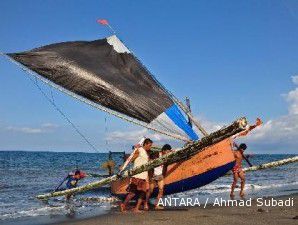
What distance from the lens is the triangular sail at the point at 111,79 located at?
1396 cm

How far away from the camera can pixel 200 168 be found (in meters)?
12.8

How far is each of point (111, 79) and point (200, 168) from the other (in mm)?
4745

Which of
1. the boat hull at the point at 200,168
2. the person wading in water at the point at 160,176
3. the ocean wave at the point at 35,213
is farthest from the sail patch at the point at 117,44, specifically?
the ocean wave at the point at 35,213

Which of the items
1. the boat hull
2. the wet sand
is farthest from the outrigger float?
the wet sand

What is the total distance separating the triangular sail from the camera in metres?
14.0

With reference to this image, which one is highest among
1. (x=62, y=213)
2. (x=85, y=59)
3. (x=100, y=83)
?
(x=85, y=59)

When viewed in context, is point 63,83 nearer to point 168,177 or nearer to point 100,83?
point 100,83

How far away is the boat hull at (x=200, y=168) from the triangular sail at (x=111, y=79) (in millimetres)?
1207

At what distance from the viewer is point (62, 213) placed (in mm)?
12953

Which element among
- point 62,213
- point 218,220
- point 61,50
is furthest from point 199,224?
point 61,50

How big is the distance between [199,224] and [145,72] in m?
8.24

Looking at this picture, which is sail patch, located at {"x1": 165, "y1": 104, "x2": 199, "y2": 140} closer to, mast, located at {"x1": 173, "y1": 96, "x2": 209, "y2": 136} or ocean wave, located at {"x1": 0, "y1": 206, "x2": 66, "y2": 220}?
mast, located at {"x1": 173, "y1": 96, "x2": 209, "y2": 136}

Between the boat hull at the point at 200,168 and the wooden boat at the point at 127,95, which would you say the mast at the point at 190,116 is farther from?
the boat hull at the point at 200,168

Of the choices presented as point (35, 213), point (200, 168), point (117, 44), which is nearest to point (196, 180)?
point (200, 168)
